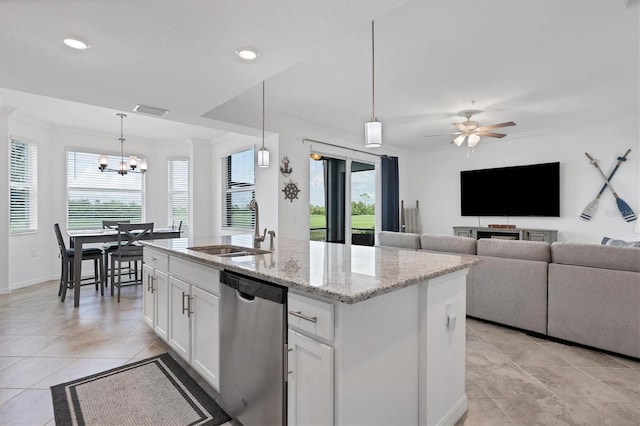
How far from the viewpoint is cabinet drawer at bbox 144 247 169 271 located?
261 centimetres

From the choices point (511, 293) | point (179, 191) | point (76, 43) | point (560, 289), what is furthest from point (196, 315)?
point (179, 191)

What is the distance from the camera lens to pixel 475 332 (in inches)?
123

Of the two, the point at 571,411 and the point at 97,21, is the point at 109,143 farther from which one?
the point at 571,411

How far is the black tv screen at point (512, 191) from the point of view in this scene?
18.7ft

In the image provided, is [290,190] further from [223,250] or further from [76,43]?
[76,43]

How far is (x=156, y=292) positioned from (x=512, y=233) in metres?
5.94

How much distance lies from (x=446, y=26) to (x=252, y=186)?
3.90 m

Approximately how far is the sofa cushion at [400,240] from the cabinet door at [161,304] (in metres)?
2.57

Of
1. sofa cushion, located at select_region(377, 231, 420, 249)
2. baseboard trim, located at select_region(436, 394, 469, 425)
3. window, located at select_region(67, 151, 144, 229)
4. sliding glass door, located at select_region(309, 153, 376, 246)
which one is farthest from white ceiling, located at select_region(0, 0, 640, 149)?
baseboard trim, located at select_region(436, 394, 469, 425)

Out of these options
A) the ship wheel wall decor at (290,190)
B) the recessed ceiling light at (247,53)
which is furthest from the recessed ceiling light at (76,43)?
the ship wheel wall decor at (290,190)

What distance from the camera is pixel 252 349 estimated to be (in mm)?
1635

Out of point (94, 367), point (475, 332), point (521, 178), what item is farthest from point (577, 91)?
point (94, 367)

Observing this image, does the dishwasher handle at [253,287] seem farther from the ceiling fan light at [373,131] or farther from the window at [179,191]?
the window at [179,191]

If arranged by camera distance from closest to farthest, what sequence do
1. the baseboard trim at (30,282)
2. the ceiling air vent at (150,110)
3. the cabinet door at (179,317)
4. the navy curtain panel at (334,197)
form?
the cabinet door at (179,317)
the ceiling air vent at (150,110)
the baseboard trim at (30,282)
the navy curtain panel at (334,197)
